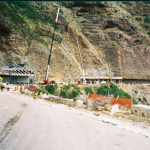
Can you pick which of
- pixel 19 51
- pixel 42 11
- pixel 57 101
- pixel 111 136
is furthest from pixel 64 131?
pixel 42 11

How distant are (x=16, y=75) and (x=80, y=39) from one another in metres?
29.0

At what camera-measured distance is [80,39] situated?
56375 millimetres

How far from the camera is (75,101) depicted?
38.5ft

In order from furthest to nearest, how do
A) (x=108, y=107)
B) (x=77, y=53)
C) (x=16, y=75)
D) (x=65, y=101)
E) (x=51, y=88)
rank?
(x=77, y=53) < (x=16, y=75) < (x=51, y=88) < (x=65, y=101) < (x=108, y=107)

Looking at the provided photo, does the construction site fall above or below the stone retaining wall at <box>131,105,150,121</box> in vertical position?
above

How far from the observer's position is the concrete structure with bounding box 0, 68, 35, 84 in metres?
33.8

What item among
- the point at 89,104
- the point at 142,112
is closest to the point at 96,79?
the point at 89,104

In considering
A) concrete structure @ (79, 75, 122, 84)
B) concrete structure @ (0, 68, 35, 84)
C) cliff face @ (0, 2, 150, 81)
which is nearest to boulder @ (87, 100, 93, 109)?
concrete structure @ (0, 68, 35, 84)

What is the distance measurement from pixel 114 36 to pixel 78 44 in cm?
1629

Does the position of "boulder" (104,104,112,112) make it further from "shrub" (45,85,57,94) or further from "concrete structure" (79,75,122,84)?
"concrete structure" (79,75,122,84)

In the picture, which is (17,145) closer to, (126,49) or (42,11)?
(42,11)

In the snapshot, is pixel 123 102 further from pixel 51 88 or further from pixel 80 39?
pixel 80 39

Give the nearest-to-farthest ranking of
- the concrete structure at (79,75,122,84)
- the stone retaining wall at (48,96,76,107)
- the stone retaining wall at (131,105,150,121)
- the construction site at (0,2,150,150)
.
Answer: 1. the stone retaining wall at (131,105,150,121)
2. the stone retaining wall at (48,96,76,107)
3. the construction site at (0,2,150,150)
4. the concrete structure at (79,75,122,84)

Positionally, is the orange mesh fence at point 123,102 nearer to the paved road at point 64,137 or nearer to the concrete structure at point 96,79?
the paved road at point 64,137
